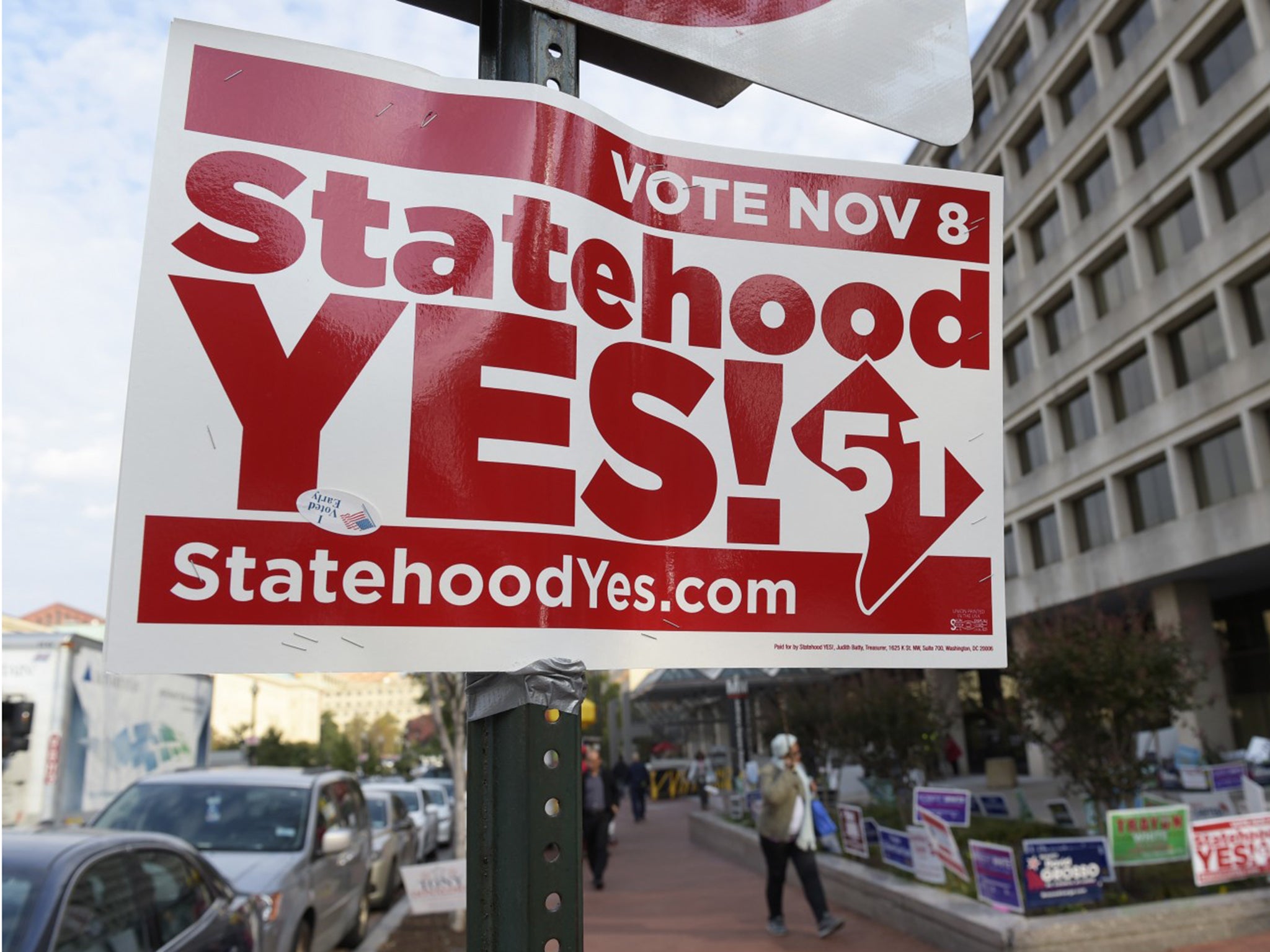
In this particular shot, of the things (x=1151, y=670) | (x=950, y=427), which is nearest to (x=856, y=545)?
(x=950, y=427)

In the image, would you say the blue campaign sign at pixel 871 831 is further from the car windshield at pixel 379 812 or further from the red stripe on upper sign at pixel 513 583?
the red stripe on upper sign at pixel 513 583

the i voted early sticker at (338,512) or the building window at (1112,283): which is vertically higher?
the building window at (1112,283)

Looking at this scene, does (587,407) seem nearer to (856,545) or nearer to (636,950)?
(856,545)

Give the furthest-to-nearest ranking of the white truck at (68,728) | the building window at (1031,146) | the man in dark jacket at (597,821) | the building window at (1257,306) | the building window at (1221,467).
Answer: the building window at (1031,146) → the building window at (1221,467) → the building window at (1257,306) → the man in dark jacket at (597,821) → the white truck at (68,728)

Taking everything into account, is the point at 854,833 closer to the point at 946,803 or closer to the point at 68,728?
the point at 946,803

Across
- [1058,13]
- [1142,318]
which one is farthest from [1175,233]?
[1058,13]

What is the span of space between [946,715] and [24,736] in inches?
552

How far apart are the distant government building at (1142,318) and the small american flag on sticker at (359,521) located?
23.4 m

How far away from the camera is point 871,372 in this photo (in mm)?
1769

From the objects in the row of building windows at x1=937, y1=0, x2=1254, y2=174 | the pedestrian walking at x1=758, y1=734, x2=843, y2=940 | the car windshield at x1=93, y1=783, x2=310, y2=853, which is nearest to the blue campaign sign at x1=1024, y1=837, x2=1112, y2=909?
the pedestrian walking at x1=758, y1=734, x2=843, y2=940

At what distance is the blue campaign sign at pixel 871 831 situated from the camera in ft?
41.5

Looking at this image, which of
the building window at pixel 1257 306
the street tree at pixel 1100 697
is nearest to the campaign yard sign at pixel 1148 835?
the street tree at pixel 1100 697

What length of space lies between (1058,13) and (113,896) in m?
40.1

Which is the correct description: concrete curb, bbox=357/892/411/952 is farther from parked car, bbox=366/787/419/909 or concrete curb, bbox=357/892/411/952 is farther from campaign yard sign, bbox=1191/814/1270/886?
campaign yard sign, bbox=1191/814/1270/886
